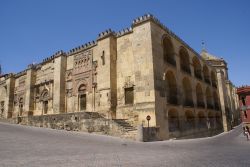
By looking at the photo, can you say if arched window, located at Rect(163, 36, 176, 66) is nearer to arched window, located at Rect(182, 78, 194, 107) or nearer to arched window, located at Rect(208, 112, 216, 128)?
arched window, located at Rect(182, 78, 194, 107)

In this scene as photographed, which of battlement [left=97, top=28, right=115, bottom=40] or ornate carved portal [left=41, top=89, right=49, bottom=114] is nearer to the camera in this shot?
battlement [left=97, top=28, right=115, bottom=40]

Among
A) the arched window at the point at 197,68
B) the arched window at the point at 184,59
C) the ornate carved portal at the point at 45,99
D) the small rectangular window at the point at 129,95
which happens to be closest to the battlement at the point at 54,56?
the ornate carved portal at the point at 45,99

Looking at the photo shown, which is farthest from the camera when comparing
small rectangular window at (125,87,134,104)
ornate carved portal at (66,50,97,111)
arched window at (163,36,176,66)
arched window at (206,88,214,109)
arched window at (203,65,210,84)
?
arched window at (203,65,210,84)

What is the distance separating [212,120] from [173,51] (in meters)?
12.8

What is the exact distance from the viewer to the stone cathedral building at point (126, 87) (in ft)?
54.0

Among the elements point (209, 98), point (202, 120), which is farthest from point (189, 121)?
point (209, 98)

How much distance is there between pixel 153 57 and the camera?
55.4ft

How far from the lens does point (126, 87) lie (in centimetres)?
1889

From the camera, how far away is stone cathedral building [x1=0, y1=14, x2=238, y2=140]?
16.5 metres

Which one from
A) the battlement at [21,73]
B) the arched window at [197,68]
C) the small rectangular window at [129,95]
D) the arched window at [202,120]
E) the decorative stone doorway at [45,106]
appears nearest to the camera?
the small rectangular window at [129,95]

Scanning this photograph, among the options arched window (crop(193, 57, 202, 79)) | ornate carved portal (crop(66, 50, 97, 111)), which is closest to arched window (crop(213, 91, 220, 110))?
arched window (crop(193, 57, 202, 79))

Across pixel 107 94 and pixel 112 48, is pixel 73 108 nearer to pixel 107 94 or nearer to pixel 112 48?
pixel 107 94

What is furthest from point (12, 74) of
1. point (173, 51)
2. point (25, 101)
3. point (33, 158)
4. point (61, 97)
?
point (33, 158)

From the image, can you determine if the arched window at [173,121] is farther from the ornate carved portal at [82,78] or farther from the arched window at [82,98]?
the arched window at [82,98]
